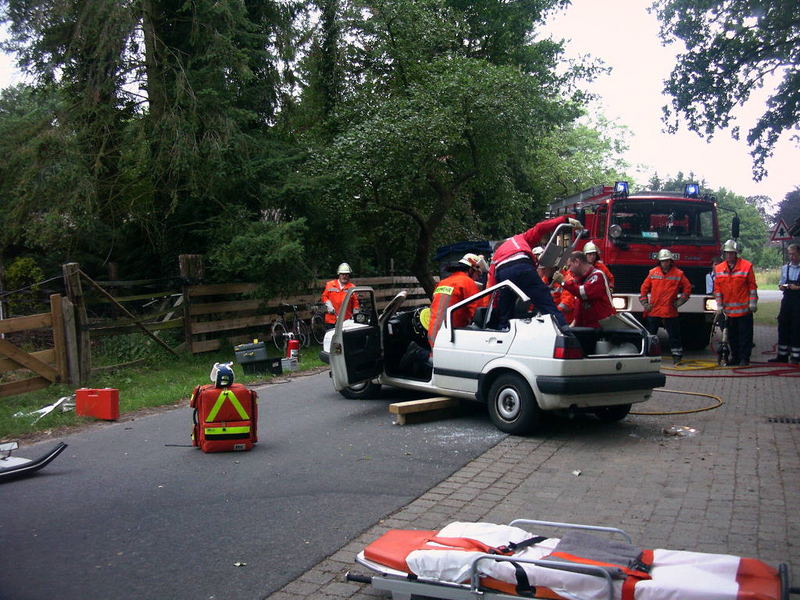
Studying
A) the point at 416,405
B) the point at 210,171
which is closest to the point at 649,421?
the point at 416,405

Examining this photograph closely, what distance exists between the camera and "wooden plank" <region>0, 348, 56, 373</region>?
9.90 meters

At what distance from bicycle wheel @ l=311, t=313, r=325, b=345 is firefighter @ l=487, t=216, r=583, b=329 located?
9.87 metres

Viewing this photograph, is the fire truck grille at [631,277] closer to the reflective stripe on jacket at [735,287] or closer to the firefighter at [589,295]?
the reflective stripe on jacket at [735,287]

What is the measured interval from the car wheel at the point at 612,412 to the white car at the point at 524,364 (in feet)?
0.04

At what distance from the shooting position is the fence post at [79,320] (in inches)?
448

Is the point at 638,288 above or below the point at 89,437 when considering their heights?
above

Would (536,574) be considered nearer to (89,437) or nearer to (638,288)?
(89,437)

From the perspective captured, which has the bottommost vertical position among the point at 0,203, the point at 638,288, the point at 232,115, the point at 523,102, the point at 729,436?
the point at 729,436

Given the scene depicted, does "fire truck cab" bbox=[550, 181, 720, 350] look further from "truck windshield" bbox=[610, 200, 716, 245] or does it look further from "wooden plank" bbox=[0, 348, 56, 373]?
"wooden plank" bbox=[0, 348, 56, 373]

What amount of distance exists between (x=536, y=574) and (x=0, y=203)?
1480cm

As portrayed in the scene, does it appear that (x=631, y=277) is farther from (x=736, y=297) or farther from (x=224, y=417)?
(x=224, y=417)

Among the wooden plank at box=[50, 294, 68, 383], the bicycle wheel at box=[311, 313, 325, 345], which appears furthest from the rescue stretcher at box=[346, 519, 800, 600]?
the bicycle wheel at box=[311, 313, 325, 345]

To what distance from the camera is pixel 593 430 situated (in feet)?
26.6

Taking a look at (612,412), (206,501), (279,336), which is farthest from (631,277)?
(206,501)
